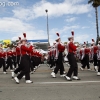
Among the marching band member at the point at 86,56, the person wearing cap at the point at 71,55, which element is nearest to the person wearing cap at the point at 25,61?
the person wearing cap at the point at 71,55

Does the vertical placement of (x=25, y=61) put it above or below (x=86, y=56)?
below

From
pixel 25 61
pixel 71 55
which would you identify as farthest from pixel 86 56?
pixel 25 61

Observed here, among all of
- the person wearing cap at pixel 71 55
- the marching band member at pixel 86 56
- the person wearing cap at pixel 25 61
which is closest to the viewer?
the person wearing cap at pixel 25 61

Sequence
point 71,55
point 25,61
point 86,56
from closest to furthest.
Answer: point 25,61, point 71,55, point 86,56

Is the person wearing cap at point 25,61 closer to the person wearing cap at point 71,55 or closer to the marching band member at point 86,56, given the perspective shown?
the person wearing cap at point 71,55

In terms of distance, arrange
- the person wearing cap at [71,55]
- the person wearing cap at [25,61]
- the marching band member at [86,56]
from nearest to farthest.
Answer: the person wearing cap at [25,61], the person wearing cap at [71,55], the marching band member at [86,56]

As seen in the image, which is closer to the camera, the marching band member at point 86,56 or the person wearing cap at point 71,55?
the person wearing cap at point 71,55

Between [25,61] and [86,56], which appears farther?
[86,56]

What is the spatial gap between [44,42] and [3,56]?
117 feet

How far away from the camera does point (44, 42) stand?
167 ft

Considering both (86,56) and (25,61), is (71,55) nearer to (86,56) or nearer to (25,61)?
(25,61)

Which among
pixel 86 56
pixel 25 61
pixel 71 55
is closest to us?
pixel 25 61

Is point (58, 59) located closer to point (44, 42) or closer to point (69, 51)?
point (69, 51)

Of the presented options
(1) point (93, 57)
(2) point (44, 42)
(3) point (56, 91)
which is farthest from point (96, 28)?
(3) point (56, 91)
